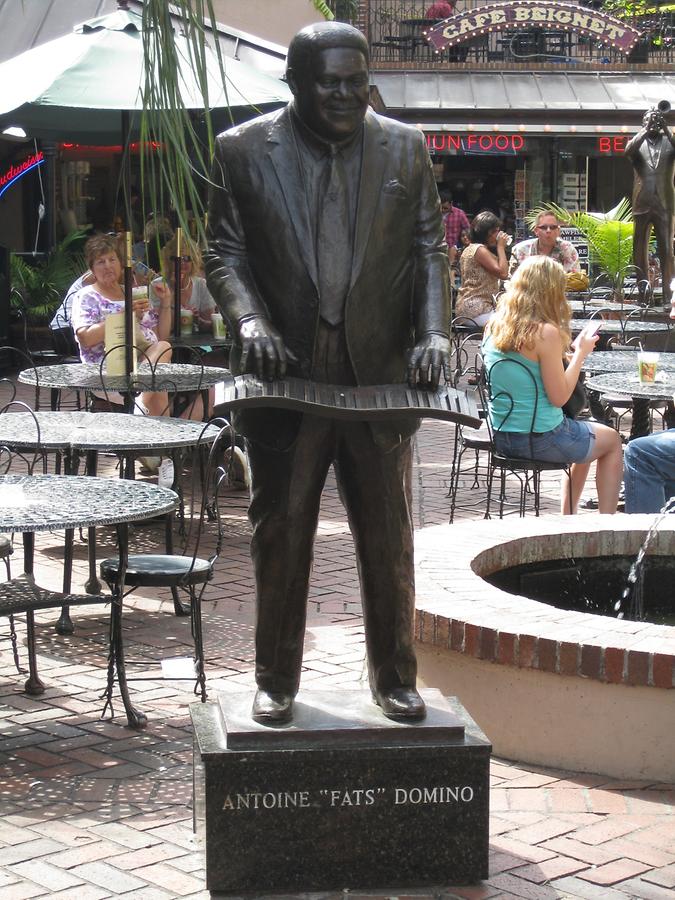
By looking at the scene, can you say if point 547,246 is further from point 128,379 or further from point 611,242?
point 128,379

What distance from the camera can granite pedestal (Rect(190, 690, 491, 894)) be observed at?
3438 mm

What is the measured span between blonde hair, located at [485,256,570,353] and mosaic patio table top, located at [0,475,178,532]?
8.36ft

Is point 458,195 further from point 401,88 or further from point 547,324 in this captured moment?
point 547,324

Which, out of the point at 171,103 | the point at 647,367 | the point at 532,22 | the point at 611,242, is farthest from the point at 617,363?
the point at 532,22

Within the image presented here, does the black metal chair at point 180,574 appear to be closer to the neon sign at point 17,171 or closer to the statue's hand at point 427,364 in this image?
the statue's hand at point 427,364

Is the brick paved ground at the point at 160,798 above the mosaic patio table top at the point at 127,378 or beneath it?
beneath

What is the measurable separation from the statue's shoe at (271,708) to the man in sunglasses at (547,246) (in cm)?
811

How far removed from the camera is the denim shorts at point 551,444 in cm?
711

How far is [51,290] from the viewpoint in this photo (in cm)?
1471

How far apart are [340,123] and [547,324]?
3626mm

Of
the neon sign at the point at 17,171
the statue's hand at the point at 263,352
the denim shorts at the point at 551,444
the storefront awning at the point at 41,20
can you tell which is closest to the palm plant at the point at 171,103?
the statue's hand at the point at 263,352

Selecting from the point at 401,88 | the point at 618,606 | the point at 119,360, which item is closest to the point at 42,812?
the point at 618,606

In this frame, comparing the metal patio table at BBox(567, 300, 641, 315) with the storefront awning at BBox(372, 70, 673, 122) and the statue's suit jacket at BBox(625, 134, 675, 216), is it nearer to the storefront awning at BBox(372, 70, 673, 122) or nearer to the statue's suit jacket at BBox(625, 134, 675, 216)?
the statue's suit jacket at BBox(625, 134, 675, 216)

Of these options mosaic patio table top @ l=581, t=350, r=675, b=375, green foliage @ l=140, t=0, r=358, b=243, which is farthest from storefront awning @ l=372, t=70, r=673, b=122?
green foliage @ l=140, t=0, r=358, b=243
